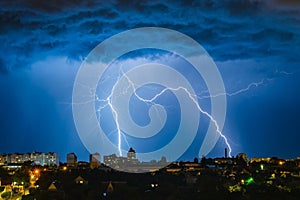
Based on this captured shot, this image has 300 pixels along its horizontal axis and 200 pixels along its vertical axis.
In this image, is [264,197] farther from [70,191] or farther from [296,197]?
[70,191]

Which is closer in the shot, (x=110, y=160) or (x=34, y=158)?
(x=110, y=160)

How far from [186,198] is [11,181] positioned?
46.9ft

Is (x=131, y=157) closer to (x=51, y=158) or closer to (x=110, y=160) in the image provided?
(x=110, y=160)

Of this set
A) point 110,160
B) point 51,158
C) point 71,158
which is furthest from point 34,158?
point 110,160

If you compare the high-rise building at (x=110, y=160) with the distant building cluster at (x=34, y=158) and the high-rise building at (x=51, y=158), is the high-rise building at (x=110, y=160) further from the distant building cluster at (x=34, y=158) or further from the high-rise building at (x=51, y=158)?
the high-rise building at (x=51, y=158)

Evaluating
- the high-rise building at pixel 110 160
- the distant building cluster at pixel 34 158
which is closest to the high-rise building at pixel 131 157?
the high-rise building at pixel 110 160

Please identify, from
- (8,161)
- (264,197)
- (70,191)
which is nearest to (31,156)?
(8,161)

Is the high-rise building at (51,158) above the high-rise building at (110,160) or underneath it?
above

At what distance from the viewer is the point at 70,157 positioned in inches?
2224

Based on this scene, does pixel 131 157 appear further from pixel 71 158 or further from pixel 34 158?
pixel 34 158

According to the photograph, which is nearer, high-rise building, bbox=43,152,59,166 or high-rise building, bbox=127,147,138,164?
high-rise building, bbox=127,147,138,164

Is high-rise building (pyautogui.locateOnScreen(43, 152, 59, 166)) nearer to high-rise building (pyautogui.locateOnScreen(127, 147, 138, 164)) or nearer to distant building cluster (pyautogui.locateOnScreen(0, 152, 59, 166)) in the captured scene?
distant building cluster (pyautogui.locateOnScreen(0, 152, 59, 166))

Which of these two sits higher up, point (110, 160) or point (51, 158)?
point (51, 158)

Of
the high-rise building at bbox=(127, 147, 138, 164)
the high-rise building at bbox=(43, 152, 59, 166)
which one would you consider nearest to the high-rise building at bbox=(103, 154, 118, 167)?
the high-rise building at bbox=(127, 147, 138, 164)
